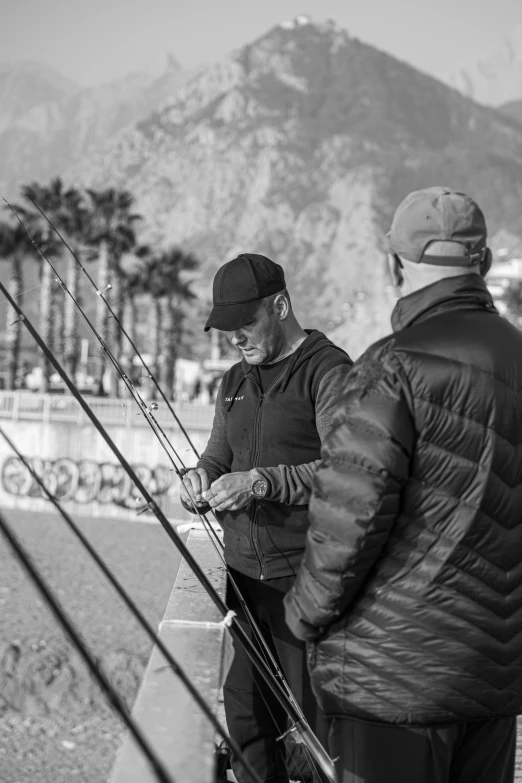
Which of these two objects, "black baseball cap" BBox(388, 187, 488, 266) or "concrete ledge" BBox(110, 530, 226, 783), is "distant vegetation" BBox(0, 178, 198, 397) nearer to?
"concrete ledge" BBox(110, 530, 226, 783)

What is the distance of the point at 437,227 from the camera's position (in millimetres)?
2377

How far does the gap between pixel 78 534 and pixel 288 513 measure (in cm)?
74

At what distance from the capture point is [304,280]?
641 feet

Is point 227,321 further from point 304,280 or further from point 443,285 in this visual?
point 304,280

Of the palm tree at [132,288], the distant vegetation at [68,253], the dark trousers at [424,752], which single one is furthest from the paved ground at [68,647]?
the palm tree at [132,288]

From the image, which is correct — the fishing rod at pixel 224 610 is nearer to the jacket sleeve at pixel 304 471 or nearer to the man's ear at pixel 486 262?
A: the jacket sleeve at pixel 304 471

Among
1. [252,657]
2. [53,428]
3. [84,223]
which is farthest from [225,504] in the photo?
[84,223]

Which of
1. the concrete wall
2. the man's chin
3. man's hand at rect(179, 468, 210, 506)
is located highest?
the man's chin

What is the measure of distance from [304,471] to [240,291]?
0.63 meters

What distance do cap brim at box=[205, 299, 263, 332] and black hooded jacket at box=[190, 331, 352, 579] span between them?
0.68 ft

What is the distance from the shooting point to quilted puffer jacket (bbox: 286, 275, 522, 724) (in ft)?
7.24

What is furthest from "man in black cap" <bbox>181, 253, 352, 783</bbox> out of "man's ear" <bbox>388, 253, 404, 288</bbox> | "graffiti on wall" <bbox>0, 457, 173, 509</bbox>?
"graffiti on wall" <bbox>0, 457, 173, 509</bbox>

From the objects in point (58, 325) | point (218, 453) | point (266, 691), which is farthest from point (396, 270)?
point (58, 325)

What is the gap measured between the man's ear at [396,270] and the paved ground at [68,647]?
18.1 m
